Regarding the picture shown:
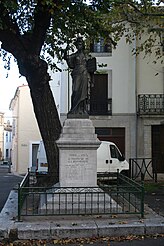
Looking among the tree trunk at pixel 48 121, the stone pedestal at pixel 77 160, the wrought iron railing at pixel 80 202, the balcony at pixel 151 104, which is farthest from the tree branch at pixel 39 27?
the balcony at pixel 151 104

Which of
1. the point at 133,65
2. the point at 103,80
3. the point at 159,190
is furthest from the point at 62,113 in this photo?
the point at 159,190

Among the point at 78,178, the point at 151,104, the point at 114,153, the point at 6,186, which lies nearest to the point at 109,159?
the point at 114,153

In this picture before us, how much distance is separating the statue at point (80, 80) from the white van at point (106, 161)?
24.8 ft

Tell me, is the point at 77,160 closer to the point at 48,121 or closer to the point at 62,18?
the point at 48,121

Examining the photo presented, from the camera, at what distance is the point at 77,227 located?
727 centimetres

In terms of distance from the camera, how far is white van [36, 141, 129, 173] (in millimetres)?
16922

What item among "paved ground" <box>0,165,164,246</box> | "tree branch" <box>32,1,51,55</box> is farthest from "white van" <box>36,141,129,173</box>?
"paved ground" <box>0,165,164,246</box>

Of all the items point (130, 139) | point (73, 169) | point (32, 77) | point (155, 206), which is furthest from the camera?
point (130, 139)

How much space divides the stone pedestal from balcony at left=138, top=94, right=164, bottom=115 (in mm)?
11957

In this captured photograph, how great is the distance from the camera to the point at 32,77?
37.2ft

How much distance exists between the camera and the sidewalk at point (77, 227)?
23.4 feet

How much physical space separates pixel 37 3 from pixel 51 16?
1039 mm

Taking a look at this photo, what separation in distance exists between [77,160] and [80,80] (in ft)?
6.65

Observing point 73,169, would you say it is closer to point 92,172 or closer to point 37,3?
point 92,172
